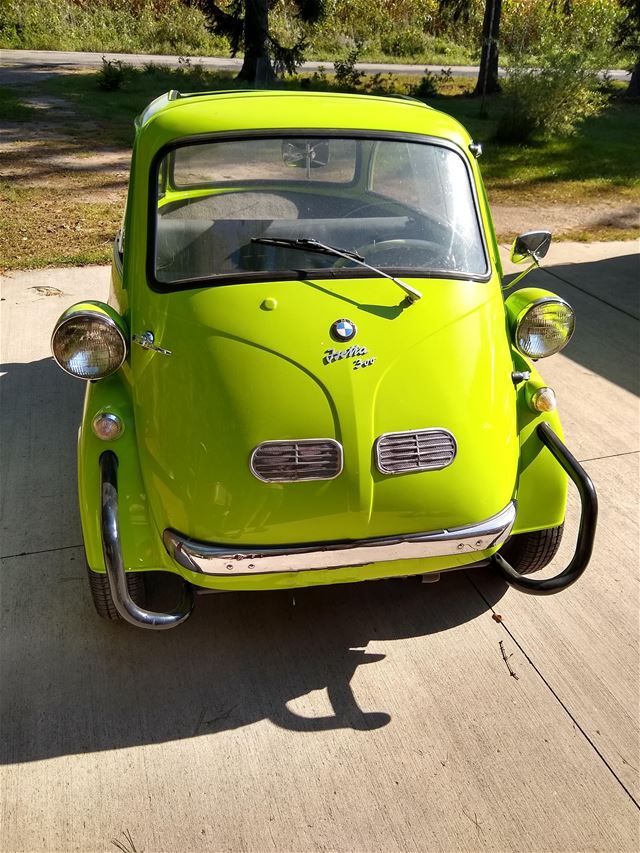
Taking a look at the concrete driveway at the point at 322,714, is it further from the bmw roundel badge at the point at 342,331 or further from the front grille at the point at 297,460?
the bmw roundel badge at the point at 342,331

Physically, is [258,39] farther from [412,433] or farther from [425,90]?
[412,433]

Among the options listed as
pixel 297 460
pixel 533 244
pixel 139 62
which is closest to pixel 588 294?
pixel 533 244

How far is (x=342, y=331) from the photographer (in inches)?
106

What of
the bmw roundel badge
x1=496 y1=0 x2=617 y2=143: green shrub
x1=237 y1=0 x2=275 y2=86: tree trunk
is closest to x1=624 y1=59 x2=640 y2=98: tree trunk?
x1=496 y1=0 x2=617 y2=143: green shrub

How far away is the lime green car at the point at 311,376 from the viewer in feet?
8.13

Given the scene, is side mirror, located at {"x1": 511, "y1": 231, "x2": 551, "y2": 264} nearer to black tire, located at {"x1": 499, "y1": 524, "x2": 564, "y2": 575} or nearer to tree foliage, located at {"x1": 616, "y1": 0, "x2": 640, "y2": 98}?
black tire, located at {"x1": 499, "y1": 524, "x2": 564, "y2": 575}

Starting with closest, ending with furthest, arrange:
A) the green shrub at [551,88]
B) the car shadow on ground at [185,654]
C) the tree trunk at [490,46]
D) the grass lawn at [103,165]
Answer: the car shadow on ground at [185,654], the grass lawn at [103,165], the green shrub at [551,88], the tree trunk at [490,46]

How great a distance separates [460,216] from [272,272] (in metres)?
0.91

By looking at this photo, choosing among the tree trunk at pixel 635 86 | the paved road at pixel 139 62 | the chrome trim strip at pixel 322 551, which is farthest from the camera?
the paved road at pixel 139 62

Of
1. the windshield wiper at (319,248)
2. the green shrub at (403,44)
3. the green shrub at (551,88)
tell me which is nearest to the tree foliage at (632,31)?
the green shrub at (551,88)

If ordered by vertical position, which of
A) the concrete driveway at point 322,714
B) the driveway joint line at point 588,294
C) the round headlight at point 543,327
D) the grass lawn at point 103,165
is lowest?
the grass lawn at point 103,165

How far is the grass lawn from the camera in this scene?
7.39 meters

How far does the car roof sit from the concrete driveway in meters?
1.80

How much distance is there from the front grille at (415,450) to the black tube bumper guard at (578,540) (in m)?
0.46
